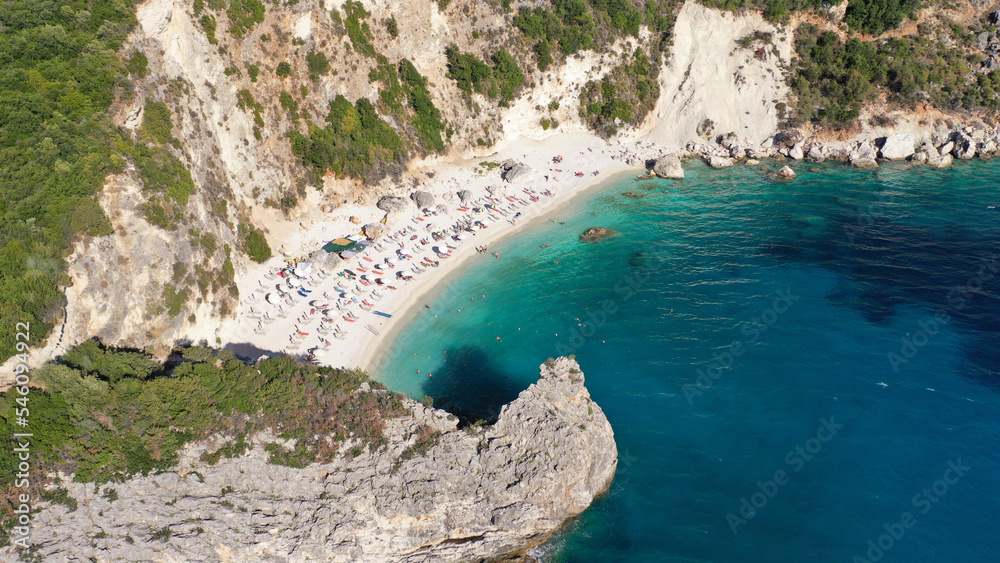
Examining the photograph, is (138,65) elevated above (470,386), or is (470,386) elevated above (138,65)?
(138,65)

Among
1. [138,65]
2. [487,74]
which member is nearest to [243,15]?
[138,65]

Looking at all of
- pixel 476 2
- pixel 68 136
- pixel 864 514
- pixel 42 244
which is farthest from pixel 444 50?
pixel 864 514

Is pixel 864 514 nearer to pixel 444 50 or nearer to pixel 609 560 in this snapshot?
pixel 609 560

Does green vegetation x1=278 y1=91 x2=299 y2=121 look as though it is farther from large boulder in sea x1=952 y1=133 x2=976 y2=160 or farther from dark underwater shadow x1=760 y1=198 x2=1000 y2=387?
large boulder in sea x1=952 y1=133 x2=976 y2=160

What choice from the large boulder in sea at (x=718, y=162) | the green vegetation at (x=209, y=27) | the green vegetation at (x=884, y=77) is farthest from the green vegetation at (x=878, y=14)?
the green vegetation at (x=209, y=27)

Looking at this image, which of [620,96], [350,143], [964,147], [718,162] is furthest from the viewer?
[620,96]

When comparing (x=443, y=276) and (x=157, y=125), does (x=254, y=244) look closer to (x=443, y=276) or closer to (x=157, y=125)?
(x=157, y=125)

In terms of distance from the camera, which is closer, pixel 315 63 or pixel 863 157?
pixel 315 63
